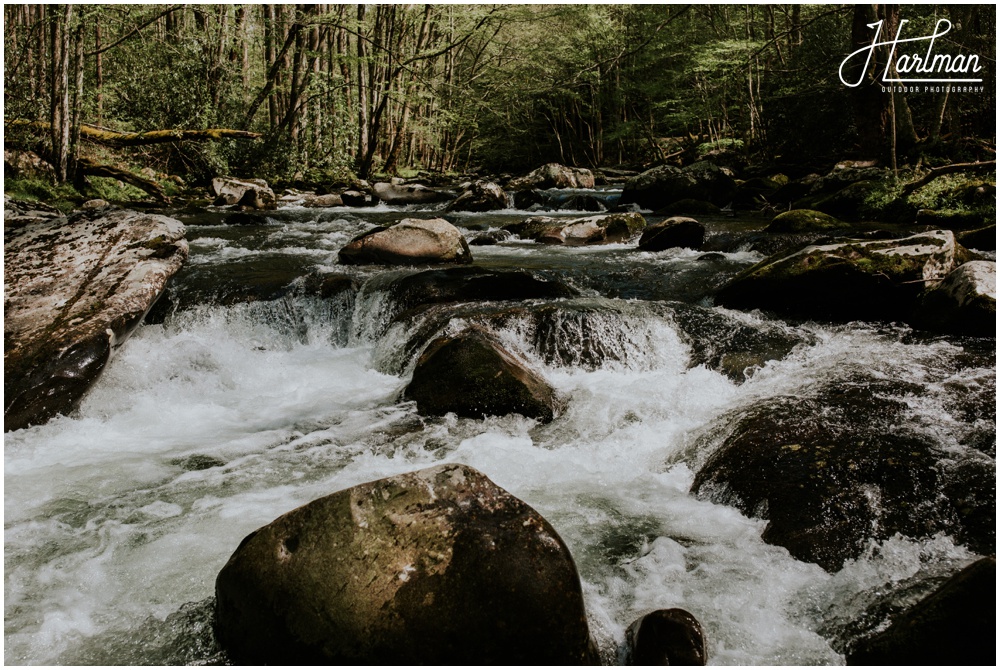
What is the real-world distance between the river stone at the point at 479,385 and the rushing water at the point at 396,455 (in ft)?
0.47

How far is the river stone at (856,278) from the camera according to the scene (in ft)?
19.9

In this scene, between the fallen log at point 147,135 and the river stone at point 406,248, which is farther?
the fallen log at point 147,135

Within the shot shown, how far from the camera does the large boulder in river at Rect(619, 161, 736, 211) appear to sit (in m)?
14.5

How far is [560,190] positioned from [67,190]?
42.6 ft

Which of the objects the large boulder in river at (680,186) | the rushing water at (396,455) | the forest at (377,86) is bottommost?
the rushing water at (396,455)

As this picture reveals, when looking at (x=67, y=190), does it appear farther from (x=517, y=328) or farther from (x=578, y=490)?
(x=578, y=490)

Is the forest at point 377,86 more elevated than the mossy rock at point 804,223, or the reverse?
the forest at point 377,86

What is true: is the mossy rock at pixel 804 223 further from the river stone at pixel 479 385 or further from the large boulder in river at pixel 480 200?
the large boulder in river at pixel 480 200

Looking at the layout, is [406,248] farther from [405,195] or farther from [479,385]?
[405,195]

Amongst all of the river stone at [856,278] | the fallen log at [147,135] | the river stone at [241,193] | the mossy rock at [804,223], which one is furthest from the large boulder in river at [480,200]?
the river stone at [856,278]

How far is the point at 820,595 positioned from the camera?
2717 millimetres

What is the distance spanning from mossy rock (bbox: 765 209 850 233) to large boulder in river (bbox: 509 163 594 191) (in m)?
10.9

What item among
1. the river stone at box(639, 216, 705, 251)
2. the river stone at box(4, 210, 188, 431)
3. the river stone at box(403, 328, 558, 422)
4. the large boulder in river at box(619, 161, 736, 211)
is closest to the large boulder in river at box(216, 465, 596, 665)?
the river stone at box(403, 328, 558, 422)

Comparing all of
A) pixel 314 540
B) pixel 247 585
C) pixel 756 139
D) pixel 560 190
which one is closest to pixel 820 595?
pixel 314 540
